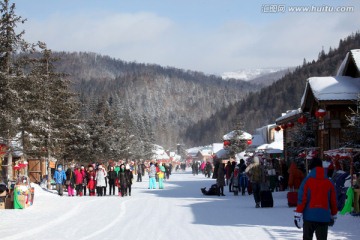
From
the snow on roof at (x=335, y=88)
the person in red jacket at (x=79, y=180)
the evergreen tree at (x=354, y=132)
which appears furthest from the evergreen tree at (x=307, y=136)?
the person in red jacket at (x=79, y=180)

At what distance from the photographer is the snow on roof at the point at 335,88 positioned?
98.5 feet

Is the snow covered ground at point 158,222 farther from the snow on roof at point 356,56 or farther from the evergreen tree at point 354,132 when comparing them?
the snow on roof at point 356,56

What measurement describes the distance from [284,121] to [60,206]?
2542 centimetres

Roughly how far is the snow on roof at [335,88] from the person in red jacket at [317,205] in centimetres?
2090

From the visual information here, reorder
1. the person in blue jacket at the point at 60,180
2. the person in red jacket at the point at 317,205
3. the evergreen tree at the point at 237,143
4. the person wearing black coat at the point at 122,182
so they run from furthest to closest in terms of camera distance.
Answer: the evergreen tree at the point at 237,143 → the person in blue jacket at the point at 60,180 → the person wearing black coat at the point at 122,182 → the person in red jacket at the point at 317,205

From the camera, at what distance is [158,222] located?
1627 centimetres

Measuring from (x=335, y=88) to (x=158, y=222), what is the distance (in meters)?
17.0

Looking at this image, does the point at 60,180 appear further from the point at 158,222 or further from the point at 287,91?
the point at 287,91

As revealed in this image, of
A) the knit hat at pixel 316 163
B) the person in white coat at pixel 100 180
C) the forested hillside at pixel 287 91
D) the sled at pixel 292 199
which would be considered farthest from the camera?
the forested hillside at pixel 287 91

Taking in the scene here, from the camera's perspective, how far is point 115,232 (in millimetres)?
14078

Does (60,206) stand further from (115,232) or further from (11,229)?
(115,232)

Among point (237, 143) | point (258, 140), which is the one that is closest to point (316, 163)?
point (237, 143)

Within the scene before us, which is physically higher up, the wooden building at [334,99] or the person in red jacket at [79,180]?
the wooden building at [334,99]

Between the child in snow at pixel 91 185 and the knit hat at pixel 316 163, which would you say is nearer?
the knit hat at pixel 316 163
